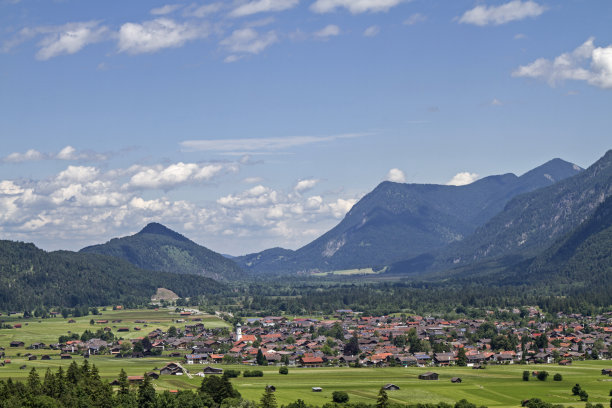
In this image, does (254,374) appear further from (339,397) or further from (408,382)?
(339,397)

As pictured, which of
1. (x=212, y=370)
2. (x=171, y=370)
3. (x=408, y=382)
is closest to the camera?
(x=408, y=382)

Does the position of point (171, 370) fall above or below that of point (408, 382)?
above

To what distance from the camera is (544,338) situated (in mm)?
197500

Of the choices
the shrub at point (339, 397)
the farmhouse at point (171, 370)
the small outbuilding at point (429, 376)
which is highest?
the farmhouse at point (171, 370)

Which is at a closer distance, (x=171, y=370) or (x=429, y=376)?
(x=429, y=376)

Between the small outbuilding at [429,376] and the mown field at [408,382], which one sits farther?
the small outbuilding at [429,376]

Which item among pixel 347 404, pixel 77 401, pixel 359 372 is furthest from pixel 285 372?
pixel 77 401

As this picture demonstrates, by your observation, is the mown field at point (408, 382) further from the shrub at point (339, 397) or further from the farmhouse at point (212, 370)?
the farmhouse at point (212, 370)

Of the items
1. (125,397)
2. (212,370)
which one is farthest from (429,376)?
(125,397)

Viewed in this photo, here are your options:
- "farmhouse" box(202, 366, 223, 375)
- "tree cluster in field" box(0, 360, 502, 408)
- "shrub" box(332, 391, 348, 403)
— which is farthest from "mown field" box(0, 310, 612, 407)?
"tree cluster in field" box(0, 360, 502, 408)

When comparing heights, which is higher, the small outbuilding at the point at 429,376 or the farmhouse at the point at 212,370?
the farmhouse at the point at 212,370

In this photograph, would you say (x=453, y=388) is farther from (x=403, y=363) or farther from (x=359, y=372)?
(x=403, y=363)

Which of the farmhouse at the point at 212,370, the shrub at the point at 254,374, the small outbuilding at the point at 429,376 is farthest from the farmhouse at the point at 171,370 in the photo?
the small outbuilding at the point at 429,376

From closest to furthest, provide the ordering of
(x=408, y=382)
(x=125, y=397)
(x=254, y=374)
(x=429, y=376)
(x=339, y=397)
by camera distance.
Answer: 1. (x=125, y=397)
2. (x=339, y=397)
3. (x=408, y=382)
4. (x=429, y=376)
5. (x=254, y=374)
